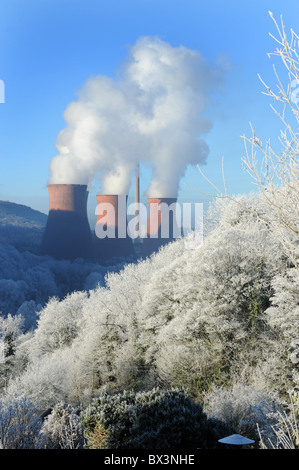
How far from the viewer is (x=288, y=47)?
9.37 feet

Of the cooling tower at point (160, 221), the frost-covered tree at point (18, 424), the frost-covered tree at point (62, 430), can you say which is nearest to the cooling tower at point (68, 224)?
the cooling tower at point (160, 221)

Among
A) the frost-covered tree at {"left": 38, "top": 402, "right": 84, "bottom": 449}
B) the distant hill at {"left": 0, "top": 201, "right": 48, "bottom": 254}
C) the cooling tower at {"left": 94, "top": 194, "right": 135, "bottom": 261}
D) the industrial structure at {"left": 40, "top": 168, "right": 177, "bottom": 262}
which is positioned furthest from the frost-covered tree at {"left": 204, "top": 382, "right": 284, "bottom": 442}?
the distant hill at {"left": 0, "top": 201, "right": 48, "bottom": 254}

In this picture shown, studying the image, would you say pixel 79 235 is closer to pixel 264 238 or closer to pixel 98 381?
pixel 98 381

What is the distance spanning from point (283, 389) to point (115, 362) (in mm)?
7457

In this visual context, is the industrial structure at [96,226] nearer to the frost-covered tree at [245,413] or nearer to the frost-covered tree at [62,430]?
the frost-covered tree at [62,430]

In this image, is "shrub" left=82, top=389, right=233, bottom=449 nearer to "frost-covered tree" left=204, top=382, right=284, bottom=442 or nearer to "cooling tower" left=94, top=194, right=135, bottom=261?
"frost-covered tree" left=204, top=382, right=284, bottom=442

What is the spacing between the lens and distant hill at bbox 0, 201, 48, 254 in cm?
5616

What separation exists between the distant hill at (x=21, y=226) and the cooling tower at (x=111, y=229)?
14.5 m

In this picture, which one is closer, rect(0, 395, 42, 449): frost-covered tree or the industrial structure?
rect(0, 395, 42, 449): frost-covered tree

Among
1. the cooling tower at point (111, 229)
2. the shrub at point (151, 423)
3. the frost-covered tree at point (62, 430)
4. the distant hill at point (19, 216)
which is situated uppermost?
the distant hill at point (19, 216)

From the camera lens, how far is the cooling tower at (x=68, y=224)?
114 feet

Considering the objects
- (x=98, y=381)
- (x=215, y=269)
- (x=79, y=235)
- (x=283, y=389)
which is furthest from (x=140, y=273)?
(x=79, y=235)

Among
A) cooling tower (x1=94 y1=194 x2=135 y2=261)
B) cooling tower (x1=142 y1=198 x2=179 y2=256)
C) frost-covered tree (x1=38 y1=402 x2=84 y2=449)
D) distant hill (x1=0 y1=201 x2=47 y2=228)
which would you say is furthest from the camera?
distant hill (x1=0 y1=201 x2=47 y2=228)

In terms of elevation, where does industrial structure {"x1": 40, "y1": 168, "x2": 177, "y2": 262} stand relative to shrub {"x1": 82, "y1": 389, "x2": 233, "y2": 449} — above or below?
above
